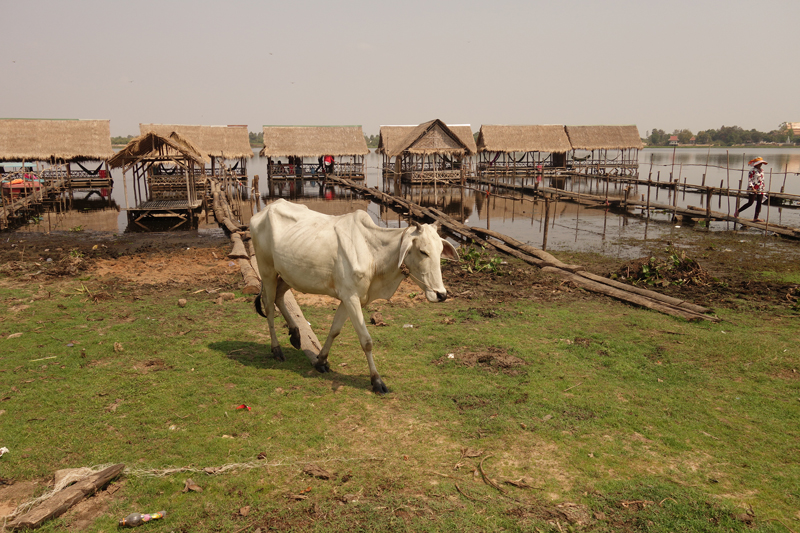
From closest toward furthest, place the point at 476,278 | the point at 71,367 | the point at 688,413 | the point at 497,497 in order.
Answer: the point at 497,497
the point at 688,413
the point at 71,367
the point at 476,278

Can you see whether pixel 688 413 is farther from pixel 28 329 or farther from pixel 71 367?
pixel 28 329

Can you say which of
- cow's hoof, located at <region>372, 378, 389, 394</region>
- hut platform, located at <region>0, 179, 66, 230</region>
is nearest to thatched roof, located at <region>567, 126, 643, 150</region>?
hut platform, located at <region>0, 179, 66, 230</region>

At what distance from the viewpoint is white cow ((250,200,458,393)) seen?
5.30 metres

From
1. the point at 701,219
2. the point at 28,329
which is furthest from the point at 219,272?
the point at 701,219

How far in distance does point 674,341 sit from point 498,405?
350cm

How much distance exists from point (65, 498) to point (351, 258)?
3.15m

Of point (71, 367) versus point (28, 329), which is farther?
point (28, 329)

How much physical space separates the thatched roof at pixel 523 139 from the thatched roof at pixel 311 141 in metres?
10.1

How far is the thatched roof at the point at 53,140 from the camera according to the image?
30453 millimetres

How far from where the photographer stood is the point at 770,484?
3965mm

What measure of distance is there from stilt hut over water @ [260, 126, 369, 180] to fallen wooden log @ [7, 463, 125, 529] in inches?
1487

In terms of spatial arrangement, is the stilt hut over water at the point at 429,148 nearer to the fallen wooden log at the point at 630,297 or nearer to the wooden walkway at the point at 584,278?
the wooden walkway at the point at 584,278

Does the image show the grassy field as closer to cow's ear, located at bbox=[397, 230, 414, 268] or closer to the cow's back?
the cow's back

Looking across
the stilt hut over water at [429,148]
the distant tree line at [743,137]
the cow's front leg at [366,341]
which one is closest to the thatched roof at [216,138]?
the stilt hut over water at [429,148]
